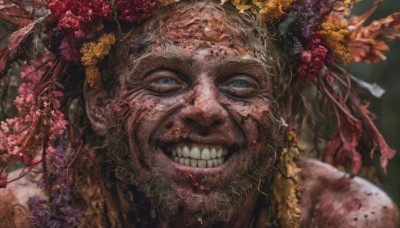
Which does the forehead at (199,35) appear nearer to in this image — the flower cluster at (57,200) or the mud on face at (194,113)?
the mud on face at (194,113)

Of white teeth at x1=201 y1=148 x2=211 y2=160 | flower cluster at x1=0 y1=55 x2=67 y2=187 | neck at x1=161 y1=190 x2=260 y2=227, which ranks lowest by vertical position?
neck at x1=161 y1=190 x2=260 y2=227

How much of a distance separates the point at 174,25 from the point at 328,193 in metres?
1.21

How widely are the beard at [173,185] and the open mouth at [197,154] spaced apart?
0.09m

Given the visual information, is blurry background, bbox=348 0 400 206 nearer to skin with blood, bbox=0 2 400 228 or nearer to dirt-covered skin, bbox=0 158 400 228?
dirt-covered skin, bbox=0 158 400 228

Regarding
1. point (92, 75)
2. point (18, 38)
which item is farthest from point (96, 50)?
point (18, 38)

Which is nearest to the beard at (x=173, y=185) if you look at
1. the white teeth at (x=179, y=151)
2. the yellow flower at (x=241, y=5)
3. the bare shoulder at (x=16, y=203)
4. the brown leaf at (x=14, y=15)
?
the white teeth at (x=179, y=151)

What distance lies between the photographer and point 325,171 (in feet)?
13.5

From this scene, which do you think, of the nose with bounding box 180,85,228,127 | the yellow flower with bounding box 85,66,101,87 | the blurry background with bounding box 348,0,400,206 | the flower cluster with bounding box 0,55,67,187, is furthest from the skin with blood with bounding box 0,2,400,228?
the blurry background with bounding box 348,0,400,206

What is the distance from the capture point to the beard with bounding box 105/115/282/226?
11.3ft

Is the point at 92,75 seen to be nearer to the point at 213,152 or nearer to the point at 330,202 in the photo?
the point at 213,152

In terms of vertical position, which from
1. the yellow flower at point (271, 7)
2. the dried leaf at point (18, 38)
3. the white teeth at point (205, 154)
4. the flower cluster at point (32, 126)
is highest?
the yellow flower at point (271, 7)

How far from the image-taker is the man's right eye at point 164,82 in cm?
351

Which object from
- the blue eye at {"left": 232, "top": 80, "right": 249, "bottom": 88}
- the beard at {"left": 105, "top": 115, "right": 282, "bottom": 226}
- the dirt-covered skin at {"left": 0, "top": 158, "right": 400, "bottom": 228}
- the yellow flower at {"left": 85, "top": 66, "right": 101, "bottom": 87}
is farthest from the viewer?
the dirt-covered skin at {"left": 0, "top": 158, "right": 400, "bottom": 228}

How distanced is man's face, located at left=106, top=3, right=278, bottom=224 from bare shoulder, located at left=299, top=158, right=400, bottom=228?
1.76 feet
